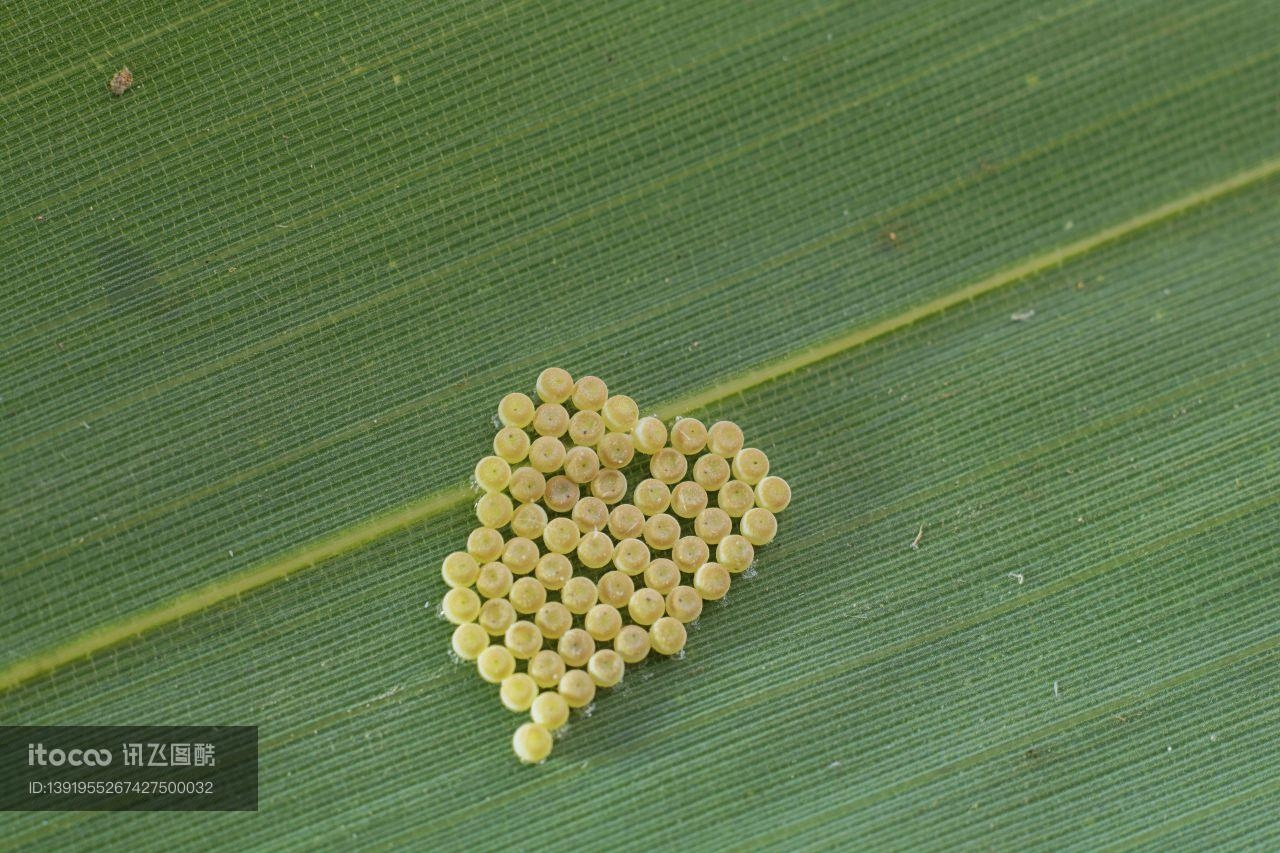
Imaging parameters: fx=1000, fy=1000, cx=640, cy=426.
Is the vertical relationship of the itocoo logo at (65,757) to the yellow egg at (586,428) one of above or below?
below

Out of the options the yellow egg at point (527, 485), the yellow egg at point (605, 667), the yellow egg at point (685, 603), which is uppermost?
the yellow egg at point (527, 485)

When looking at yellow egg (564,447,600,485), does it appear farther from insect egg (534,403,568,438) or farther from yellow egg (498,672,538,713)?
yellow egg (498,672,538,713)

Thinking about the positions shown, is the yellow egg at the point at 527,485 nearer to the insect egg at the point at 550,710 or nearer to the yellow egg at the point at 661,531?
the yellow egg at the point at 661,531

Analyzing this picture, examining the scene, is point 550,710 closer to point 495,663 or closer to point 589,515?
point 495,663

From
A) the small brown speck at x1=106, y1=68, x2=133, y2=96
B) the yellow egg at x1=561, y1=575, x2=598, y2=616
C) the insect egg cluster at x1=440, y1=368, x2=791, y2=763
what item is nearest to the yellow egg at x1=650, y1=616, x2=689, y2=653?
the insect egg cluster at x1=440, y1=368, x2=791, y2=763

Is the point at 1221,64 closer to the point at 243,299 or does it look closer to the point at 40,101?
the point at 243,299

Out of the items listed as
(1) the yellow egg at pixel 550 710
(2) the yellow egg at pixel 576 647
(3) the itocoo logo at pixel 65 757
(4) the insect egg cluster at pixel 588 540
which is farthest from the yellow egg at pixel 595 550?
(3) the itocoo logo at pixel 65 757
